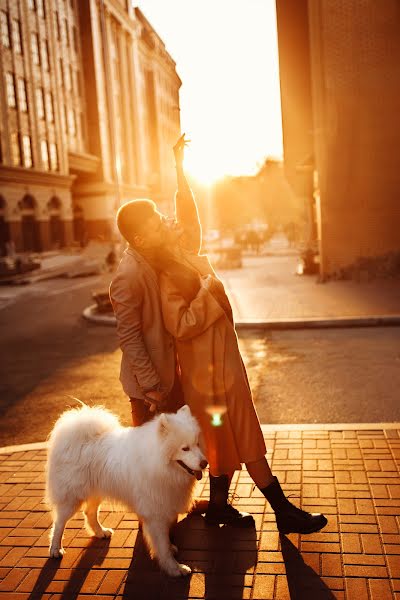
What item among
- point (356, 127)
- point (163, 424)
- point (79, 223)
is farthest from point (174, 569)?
point (79, 223)

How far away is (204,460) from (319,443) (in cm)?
252

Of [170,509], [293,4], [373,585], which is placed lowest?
[373,585]

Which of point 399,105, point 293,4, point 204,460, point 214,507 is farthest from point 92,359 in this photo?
point 293,4

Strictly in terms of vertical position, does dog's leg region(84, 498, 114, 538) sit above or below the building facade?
below

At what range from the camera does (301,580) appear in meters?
3.54

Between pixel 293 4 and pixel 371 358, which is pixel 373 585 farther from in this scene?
pixel 293 4

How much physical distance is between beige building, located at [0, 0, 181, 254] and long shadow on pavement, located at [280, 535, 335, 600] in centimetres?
3293

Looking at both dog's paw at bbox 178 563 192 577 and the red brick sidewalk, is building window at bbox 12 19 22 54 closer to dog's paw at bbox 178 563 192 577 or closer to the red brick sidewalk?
the red brick sidewalk

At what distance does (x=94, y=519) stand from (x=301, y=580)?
146cm

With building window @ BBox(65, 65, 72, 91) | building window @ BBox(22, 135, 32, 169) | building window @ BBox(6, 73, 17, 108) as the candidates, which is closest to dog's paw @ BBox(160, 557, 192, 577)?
building window @ BBox(6, 73, 17, 108)

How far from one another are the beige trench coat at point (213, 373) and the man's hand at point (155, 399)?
7.1 inches

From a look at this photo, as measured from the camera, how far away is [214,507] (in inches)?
168

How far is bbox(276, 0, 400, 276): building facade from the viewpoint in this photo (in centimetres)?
1900

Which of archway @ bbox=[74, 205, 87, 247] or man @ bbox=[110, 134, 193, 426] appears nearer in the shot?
man @ bbox=[110, 134, 193, 426]
